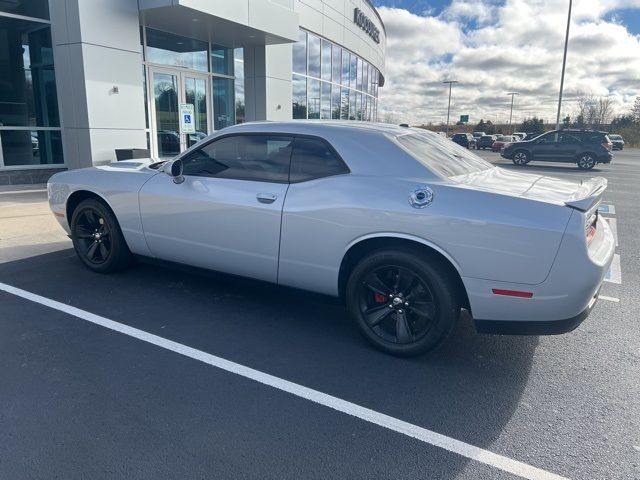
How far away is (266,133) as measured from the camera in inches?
167

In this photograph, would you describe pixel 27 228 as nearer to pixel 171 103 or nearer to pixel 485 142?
pixel 171 103

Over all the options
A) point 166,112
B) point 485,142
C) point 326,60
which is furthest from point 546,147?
point 485,142

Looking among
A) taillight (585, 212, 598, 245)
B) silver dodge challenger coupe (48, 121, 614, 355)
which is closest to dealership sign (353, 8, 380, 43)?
silver dodge challenger coupe (48, 121, 614, 355)

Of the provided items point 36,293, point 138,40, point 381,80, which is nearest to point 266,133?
point 36,293

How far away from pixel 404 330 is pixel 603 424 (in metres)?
1.34

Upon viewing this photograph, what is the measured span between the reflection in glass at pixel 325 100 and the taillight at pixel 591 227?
62.1 feet

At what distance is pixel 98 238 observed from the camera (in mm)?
5227

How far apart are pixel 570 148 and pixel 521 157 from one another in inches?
84.2

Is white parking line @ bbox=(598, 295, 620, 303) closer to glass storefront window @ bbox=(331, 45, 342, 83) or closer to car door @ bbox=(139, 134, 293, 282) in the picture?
car door @ bbox=(139, 134, 293, 282)

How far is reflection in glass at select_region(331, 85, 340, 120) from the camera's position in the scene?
22861 mm

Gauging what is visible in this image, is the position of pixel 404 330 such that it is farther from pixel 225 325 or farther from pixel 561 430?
pixel 225 325

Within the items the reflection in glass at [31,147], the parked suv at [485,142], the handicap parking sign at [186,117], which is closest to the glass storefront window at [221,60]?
the handicap parking sign at [186,117]

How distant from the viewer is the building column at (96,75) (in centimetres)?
1030

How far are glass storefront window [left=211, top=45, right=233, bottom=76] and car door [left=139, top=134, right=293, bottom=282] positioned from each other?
11.5 metres
